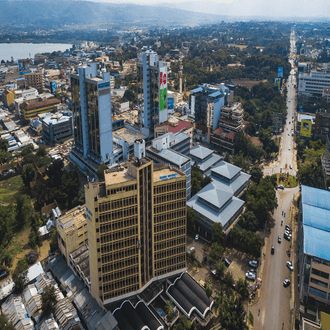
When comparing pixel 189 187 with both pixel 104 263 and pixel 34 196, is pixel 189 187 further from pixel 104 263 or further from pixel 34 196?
pixel 34 196

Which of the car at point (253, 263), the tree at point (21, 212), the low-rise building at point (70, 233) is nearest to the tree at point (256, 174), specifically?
the car at point (253, 263)

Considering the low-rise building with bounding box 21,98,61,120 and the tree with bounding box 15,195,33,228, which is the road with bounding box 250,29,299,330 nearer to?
the tree with bounding box 15,195,33,228

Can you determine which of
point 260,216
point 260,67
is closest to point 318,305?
point 260,216

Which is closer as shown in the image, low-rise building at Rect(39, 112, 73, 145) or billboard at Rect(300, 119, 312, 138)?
low-rise building at Rect(39, 112, 73, 145)

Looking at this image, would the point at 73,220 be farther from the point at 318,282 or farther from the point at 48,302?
the point at 318,282

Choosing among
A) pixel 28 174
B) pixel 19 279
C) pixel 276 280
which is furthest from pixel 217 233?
pixel 28 174

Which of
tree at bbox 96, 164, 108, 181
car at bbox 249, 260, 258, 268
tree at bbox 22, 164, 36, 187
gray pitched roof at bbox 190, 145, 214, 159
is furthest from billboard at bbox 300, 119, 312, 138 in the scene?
tree at bbox 22, 164, 36, 187

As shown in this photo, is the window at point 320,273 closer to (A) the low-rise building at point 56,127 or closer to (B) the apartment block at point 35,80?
(A) the low-rise building at point 56,127
